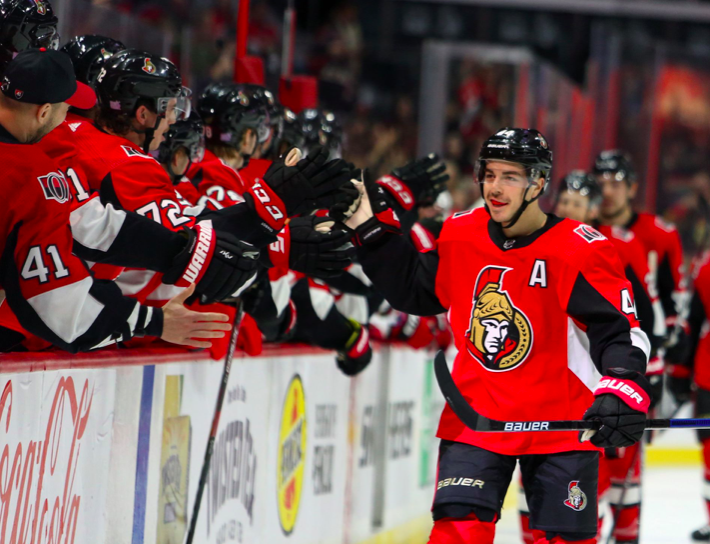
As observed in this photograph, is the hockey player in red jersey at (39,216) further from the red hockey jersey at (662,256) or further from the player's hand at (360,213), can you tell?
the red hockey jersey at (662,256)

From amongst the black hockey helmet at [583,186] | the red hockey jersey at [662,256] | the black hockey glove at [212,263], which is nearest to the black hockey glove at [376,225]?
the black hockey glove at [212,263]

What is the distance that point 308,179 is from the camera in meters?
2.90

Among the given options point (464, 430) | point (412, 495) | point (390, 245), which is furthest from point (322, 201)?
point (412, 495)

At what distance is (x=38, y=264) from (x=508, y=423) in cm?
118

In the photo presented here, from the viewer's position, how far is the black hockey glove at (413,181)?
3.57 m

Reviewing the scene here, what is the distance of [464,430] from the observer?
2.88 m

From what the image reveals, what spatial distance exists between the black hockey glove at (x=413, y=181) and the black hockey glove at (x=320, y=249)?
53 cm

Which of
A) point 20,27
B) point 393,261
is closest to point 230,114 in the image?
point 393,261

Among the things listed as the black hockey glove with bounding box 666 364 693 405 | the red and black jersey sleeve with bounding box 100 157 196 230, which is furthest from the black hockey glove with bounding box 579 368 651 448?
the black hockey glove with bounding box 666 364 693 405

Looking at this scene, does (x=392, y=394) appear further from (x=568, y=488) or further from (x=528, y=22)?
(x=528, y=22)

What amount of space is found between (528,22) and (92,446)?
895cm

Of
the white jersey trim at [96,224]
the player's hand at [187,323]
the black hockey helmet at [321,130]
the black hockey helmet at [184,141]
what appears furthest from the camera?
the black hockey helmet at [321,130]

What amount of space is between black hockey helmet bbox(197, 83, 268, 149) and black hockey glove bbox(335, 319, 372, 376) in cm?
98

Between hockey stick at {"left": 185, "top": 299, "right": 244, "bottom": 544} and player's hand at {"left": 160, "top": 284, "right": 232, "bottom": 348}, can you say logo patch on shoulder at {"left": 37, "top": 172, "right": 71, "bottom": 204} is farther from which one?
hockey stick at {"left": 185, "top": 299, "right": 244, "bottom": 544}
